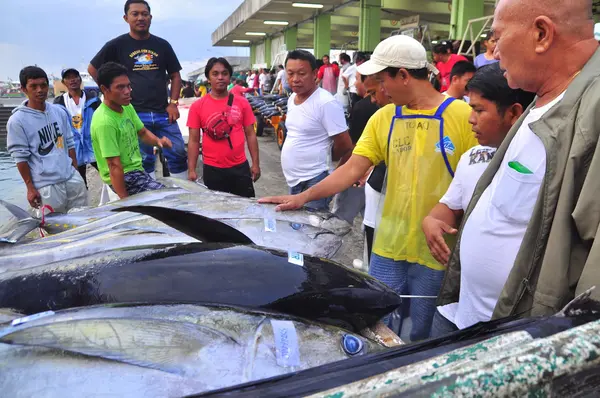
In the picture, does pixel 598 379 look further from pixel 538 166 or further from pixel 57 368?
pixel 57 368

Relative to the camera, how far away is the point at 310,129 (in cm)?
418

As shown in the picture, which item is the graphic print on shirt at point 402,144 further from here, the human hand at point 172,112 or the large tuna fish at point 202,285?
the human hand at point 172,112

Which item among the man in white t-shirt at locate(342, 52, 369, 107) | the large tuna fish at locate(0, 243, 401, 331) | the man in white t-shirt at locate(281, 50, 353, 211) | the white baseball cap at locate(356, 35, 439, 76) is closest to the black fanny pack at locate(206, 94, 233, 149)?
the man in white t-shirt at locate(281, 50, 353, 211)

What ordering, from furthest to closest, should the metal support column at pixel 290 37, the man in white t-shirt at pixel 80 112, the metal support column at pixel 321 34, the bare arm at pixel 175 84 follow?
the metal support column at pixel 290 37 < the metal support column at pixel 321 34 < the man in white t-shirt at pixel 80 112 < the bare arm at pixel 175 84

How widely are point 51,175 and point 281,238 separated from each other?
291 cm

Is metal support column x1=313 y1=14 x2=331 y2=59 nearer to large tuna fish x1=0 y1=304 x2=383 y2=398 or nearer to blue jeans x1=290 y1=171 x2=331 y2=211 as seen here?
blue jeans x1=290 y1=171 x2=331 y2=211

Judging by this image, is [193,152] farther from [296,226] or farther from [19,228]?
[296,226]

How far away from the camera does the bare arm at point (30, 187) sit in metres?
4.25

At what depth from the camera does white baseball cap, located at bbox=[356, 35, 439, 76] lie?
2.46m

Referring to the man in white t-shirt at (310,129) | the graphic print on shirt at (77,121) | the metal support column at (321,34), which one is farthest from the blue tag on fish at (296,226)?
the metal support column at (321,34)

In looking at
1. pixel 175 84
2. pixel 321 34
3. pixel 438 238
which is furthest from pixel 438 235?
pixel 321 34

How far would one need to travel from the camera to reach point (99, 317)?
133 cm

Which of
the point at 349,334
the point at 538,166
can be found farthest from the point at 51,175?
the point at 538,166

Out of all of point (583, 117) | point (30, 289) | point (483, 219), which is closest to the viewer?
point (583, 117)
